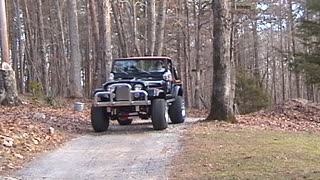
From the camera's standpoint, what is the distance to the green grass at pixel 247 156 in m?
8.92

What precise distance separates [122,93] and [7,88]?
7.02 metres

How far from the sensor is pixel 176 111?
17.1 metres

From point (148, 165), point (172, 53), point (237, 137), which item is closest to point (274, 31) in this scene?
point (172, 53)

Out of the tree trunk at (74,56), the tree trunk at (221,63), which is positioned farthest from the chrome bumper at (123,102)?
the tree trunk at (74,56)

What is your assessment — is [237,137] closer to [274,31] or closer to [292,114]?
[292,114]

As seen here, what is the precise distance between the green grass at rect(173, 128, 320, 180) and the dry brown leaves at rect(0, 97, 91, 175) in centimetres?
297

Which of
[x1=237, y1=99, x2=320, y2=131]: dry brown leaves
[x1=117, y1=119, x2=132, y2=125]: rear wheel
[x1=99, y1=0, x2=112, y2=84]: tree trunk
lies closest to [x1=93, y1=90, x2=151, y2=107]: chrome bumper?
[x1=117, y1=119, x2=132, y2=125]: rear wheel

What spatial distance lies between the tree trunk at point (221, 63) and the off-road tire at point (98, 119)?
11.3 ft

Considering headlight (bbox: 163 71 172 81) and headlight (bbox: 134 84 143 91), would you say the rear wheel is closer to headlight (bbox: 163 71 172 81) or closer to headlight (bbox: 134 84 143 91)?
headlight (bbox: 163 71 172 81)

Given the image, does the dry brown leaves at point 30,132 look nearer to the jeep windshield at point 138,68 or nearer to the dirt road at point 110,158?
the dirt road at point 110,158

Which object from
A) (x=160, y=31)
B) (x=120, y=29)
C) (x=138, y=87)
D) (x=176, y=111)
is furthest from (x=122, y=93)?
(x=120, y=29)

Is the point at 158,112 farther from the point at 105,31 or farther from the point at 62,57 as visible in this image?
the point at 62,57

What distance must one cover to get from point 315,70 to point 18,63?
88.0 feet

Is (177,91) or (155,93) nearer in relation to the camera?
(155,93)
